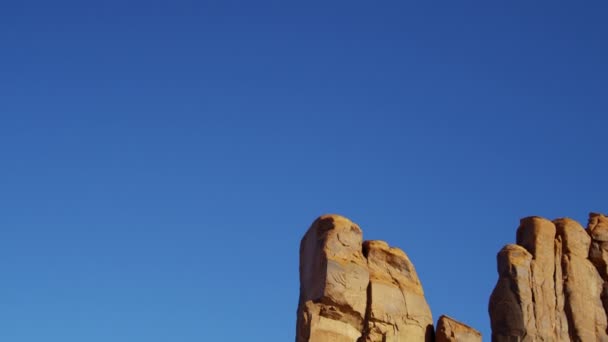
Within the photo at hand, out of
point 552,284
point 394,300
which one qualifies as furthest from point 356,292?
point 552,284

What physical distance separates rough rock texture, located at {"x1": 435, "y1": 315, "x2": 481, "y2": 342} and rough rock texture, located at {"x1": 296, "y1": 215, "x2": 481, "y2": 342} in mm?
40

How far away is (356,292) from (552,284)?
11.0 m

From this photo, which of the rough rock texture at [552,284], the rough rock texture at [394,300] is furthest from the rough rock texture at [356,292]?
the rough rock texture at [552,284]

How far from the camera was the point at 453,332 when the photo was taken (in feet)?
188

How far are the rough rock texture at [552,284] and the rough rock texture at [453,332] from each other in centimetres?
191

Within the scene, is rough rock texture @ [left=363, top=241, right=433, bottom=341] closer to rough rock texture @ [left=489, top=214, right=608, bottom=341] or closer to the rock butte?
the rock butte

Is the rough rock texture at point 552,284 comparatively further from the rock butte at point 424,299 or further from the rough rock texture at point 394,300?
the rough rock texture at point 394,300

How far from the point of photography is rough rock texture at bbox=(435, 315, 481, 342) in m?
57.3

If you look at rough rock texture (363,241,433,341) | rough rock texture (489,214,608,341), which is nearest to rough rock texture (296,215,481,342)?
rough rock texture (363,241,433,341)

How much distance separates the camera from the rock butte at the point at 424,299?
180ft

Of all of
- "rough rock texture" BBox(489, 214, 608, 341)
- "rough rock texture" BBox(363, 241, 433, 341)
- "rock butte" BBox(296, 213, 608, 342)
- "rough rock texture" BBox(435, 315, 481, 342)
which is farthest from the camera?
"rough rock texture" BBox(489, 214, 608, 341)

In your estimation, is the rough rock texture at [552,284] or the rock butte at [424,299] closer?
the rock butte at [424,299]

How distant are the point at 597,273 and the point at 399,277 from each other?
38.0 feet

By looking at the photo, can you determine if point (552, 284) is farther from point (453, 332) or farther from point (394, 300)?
point (394, 300)
